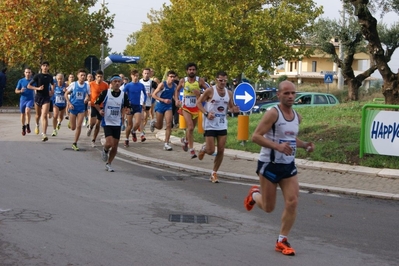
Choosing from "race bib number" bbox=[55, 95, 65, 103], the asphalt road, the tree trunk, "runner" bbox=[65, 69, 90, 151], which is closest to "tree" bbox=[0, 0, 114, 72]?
the tree trunk

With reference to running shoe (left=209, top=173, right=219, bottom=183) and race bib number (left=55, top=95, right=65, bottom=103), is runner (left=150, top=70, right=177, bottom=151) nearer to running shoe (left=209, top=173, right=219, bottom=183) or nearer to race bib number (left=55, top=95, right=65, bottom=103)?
running shoe (left=209, top=173, right=219, bottom=183)

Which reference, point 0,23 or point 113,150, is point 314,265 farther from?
point 0,23

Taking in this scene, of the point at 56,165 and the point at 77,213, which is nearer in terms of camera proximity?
the point at 77,213

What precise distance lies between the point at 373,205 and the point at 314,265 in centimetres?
402

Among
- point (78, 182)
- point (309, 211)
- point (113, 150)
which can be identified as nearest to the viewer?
point (309, 211)

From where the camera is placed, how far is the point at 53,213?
878 cm

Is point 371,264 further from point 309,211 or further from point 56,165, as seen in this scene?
point 56,165

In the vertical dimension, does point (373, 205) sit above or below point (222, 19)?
below

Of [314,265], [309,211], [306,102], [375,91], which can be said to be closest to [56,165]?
[309,211]

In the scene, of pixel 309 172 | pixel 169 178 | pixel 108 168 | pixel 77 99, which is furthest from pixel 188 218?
pixel 77 99

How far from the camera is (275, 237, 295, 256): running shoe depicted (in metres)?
7.08

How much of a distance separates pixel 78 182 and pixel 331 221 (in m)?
4.37

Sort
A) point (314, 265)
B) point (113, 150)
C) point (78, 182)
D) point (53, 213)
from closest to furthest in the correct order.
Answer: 1. point (314, 265)
2. point (53, 213)
3. point (78, 182)
4. point (113, 150)

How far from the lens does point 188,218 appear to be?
8.84 metres
